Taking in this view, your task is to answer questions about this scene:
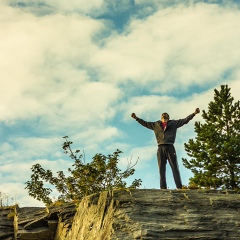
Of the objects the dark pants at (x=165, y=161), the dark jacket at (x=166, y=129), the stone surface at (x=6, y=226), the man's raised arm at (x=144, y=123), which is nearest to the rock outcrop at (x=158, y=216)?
the dark pants at (x=165, y=161)

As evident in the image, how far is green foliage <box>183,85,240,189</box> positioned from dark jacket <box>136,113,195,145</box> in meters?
12.9

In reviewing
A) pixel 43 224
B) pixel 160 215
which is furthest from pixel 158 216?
pixel 43 224

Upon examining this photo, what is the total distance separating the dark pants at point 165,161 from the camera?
1401 cm

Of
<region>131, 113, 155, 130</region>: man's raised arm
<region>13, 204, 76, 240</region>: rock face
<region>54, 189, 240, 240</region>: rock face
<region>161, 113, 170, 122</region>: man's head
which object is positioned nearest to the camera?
<region>54, 189, 240, 240</region>: rock face

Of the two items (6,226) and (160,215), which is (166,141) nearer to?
(160,215)

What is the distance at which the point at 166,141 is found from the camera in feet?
46.6

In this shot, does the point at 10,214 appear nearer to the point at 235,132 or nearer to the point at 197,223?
the point at 197,223

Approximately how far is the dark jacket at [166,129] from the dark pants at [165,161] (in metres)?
0.21

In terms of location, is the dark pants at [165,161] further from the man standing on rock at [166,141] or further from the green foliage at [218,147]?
the green foliage at [218,147]

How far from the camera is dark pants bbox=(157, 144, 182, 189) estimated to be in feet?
46.0

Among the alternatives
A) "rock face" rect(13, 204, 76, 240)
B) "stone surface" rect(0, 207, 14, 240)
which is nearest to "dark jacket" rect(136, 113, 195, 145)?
"rock face" rect(13, 204, 76, 240)

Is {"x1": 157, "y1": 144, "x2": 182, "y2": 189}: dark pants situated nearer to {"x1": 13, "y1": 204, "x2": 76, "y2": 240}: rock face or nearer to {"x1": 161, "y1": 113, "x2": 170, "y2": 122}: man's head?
{"x1": 161, "y1": 113, "x2": 170, "y2": 122}: man's head

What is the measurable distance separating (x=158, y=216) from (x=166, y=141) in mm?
3682

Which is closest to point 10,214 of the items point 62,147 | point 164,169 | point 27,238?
point 27,238
